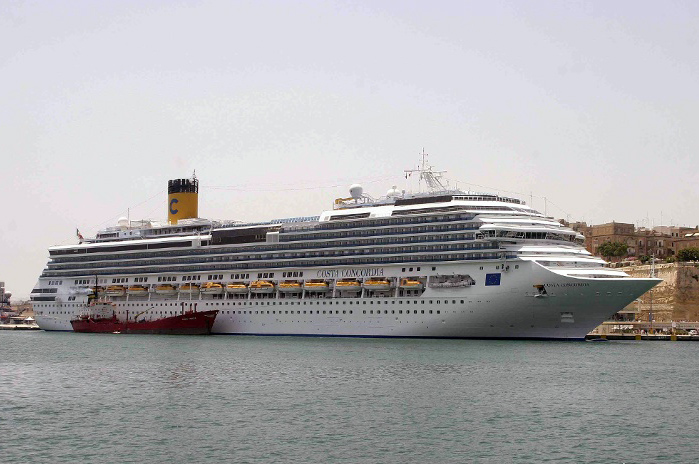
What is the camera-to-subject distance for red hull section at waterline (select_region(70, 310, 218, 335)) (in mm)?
75312

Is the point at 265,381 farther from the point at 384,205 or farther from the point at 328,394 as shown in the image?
the point at 384,205

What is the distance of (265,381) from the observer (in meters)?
41.2

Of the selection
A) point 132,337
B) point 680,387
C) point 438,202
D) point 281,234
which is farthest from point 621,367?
point 132,337

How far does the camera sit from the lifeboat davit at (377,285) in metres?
65.4

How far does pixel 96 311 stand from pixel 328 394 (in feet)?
170

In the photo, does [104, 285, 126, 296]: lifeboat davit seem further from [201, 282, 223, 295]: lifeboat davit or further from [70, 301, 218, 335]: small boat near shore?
[201, 282, 223, 295]: lifeboat davit

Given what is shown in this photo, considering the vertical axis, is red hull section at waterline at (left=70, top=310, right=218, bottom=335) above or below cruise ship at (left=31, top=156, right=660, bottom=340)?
below

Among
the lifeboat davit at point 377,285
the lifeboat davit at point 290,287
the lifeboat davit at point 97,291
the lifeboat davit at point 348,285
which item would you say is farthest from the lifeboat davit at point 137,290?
the lifeboat davit at point 377,285

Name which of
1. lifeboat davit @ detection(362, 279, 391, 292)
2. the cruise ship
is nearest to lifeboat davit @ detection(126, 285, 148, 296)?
the cruise ship

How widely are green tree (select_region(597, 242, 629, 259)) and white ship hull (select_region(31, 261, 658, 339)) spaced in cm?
6561

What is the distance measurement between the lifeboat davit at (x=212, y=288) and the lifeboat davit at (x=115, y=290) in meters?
9.61

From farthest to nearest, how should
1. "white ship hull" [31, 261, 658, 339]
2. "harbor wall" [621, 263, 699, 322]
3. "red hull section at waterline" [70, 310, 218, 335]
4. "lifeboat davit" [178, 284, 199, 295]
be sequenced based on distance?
"harbor wall" [621, 263, 699, 322] → "lifeboat davit" [178, 284, 199, 295] → "red hull section at waterline" [70, 310, 218, 335] → "white ship hull" [31, 261, 658, 339]

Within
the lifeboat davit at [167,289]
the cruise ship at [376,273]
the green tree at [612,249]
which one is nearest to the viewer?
the cruise ship at [376,273]

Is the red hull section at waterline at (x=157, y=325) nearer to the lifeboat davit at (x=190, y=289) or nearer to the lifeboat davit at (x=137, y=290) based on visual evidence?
the lifeboat davit at (x=190, y=289)
